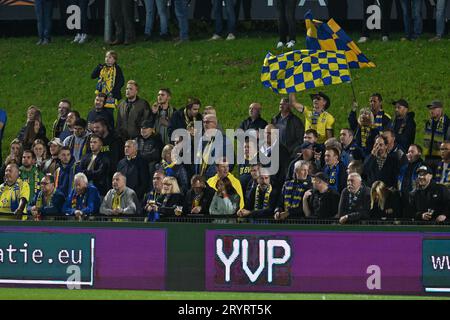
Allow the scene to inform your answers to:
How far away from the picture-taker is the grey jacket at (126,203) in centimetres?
1923

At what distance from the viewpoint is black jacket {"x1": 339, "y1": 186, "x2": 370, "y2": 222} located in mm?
18094

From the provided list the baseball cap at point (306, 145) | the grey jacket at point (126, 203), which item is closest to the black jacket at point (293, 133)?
the baseball cap at point (306, 145)

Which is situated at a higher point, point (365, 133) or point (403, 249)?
point (365, 133)

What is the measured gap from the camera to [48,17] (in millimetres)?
29359

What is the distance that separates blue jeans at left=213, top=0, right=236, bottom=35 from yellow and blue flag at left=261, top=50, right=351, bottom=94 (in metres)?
6.53

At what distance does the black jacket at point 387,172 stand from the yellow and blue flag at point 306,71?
185cm

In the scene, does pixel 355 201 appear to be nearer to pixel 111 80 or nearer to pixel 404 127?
pixel 404 127

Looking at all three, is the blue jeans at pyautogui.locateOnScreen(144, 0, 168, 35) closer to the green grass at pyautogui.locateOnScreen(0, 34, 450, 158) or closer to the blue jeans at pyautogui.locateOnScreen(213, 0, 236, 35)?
the green grass at pyautogui.locateOnScreen(0, 34, 450, 158)

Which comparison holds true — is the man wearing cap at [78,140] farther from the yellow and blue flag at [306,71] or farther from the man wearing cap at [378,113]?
the man wearing cap at [378,113]

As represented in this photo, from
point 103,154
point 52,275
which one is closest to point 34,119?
point 103,154

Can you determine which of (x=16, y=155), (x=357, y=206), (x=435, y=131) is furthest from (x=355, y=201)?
(x=16, y=155)

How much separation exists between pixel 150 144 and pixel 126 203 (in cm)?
207

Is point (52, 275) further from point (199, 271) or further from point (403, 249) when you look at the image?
point (403, 249)
